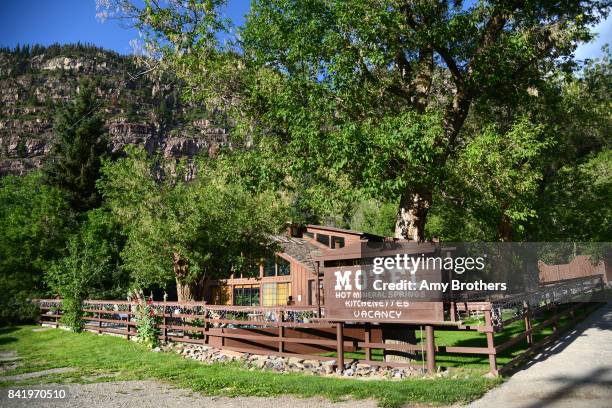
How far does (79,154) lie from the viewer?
4684cm

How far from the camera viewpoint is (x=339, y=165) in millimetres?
9719

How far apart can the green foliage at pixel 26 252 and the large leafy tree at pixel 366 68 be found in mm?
20416

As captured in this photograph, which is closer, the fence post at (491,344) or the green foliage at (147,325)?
the fence post at (491,344)

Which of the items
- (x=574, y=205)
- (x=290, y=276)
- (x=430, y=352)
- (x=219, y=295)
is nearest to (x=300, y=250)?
(x=290, y=276)

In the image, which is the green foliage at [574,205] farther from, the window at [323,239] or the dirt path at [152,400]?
the window at [323,239]

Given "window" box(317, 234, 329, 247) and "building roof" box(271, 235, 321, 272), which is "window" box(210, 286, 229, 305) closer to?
"building roof" box(271, 235, 321, 272)

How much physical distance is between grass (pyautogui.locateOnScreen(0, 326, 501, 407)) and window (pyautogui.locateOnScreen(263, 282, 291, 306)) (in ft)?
46.8

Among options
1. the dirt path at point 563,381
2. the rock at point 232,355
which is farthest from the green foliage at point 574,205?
the rock at point 232,355

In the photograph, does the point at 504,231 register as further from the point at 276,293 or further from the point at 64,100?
the point at 64,100

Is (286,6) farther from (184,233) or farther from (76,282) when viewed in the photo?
(76,282)

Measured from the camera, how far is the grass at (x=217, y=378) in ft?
25.2

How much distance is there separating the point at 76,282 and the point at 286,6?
17.3 metres

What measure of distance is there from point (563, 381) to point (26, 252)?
2929 centimetres

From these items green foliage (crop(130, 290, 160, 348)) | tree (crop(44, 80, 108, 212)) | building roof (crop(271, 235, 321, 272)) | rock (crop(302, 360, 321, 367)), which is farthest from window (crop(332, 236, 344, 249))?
tree (crop(44, 80, 108, 212))
